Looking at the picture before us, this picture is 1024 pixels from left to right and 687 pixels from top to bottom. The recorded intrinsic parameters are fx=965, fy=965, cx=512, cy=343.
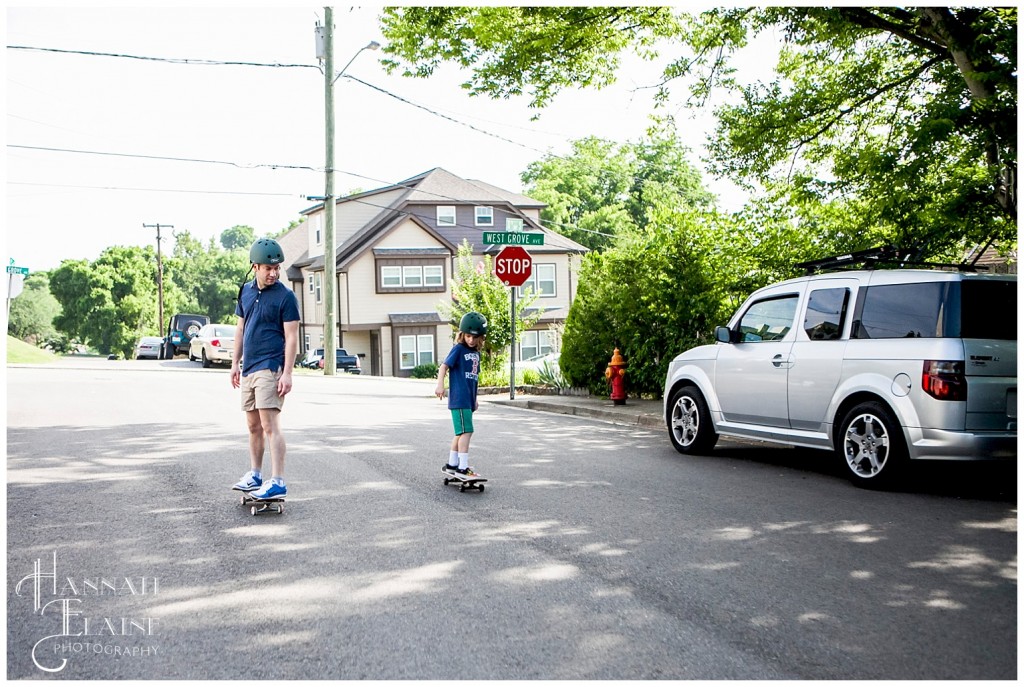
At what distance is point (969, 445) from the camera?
7855 mm

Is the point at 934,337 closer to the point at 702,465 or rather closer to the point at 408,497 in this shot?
the point at 702,465

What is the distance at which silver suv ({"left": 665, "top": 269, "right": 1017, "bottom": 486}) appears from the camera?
7.92 meters

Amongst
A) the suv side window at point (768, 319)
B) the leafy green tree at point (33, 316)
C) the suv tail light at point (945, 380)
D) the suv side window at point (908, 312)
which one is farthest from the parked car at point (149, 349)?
the suv tail light at point (945, 380)

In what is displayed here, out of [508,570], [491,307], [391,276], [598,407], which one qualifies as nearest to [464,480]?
[508,570]

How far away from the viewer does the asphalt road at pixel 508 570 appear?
4289 millimetres

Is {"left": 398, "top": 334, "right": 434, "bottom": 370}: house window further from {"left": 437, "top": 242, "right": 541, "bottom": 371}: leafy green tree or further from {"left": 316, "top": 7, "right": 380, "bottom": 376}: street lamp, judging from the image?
{"left": 437, "top": 242, "right": 541, "bottom": 371}: leafy green tree

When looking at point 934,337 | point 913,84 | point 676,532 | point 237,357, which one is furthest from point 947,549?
point 913,84

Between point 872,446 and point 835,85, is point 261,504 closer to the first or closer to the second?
point 872,446

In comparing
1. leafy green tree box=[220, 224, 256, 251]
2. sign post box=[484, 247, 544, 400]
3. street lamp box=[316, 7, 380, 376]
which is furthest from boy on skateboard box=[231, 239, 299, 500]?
leafy green tree box=[220, 224, 256, 251]

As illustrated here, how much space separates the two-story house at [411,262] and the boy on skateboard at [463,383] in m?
38.4

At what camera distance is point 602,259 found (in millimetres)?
17750

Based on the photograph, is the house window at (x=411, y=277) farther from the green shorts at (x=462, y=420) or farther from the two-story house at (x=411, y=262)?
the green shorts at (x=462, y=420)

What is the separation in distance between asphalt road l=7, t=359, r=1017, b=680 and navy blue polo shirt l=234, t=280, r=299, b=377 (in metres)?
1.13

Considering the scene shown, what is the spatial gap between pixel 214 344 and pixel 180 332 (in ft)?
40.9
